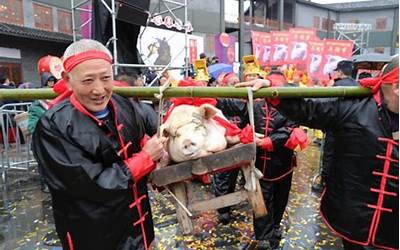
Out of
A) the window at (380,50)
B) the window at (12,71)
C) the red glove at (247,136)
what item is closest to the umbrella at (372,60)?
the red glove at (247,136)

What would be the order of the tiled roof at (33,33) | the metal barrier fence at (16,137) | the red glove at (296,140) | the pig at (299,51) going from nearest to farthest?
the red glove at (296,140)
the metal barrier fence at (16,137)
the tiled roof at (33,33)
the pig at (299,51)

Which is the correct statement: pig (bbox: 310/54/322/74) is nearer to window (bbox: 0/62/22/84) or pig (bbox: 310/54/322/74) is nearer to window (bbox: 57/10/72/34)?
window (bbox: 57/10/72/34)

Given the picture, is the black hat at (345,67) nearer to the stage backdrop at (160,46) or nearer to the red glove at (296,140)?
the red glove at (296,140)

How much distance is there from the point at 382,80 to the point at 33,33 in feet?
51.1

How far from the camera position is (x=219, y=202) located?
2.02 metres

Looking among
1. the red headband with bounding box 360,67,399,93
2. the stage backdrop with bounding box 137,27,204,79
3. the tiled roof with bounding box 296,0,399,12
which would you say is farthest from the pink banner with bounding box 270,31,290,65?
the tiled roof with bounding box 296,0,399,12

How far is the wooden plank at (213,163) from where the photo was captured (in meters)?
1.93

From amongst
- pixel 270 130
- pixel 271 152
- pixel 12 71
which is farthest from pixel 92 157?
pixel 12 71

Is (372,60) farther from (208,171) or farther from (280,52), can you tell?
(280,52)

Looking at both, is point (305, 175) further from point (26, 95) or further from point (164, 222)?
point (26, 95)

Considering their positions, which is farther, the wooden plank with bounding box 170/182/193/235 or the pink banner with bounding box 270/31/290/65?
the pink banner with bounding box 270/31/290/65

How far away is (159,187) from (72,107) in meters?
0.67

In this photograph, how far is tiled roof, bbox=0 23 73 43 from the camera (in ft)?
45.1

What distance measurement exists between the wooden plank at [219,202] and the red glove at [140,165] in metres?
0.34
